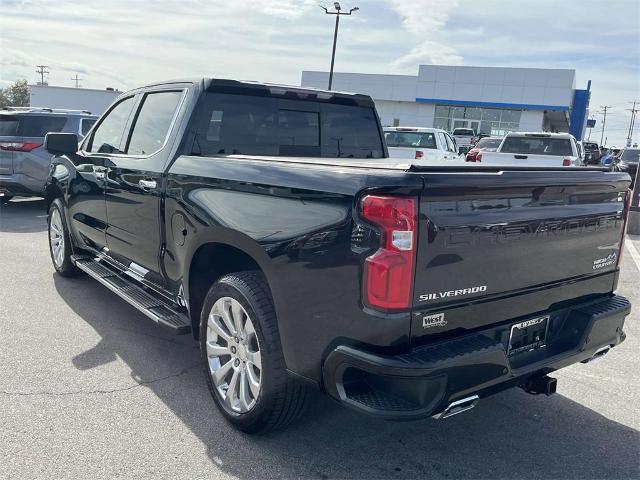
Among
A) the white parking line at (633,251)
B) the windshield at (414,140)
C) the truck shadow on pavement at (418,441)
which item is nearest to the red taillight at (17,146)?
the truck shadow on pavement at (418,441)

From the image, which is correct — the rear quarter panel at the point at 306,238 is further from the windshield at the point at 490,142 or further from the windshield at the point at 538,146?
the windshield at the point at 490,142

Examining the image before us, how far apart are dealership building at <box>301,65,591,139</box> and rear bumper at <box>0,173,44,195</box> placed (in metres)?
37.0

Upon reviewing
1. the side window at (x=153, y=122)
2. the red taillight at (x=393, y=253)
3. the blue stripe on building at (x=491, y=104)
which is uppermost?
the blue stripe on building at (x=491, y=104)

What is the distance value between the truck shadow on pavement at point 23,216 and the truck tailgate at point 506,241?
8.46 m

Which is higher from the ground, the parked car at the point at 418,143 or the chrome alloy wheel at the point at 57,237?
the parked car at the point at 418,143

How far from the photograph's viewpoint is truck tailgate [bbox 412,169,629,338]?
2475mm

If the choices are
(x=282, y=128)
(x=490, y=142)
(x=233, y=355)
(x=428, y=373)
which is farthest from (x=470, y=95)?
(x=428, y=373)

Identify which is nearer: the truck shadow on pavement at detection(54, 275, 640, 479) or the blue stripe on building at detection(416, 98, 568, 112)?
the truck shadow on pavement at detection(54, 275, 640, 479)

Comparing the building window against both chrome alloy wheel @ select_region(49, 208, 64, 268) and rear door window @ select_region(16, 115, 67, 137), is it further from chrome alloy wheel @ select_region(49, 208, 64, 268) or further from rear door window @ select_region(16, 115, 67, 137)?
chrome alloy wheel @ select_region(49, 208, 64, 268)

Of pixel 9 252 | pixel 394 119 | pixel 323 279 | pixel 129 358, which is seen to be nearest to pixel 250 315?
pixel 323 279

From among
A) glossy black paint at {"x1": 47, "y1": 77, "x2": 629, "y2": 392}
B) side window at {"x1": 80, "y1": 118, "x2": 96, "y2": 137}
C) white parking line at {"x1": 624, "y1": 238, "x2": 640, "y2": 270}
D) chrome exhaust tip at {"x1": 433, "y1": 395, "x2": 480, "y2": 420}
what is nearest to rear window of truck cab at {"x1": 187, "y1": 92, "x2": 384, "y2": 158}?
glossy black paint at {"x1": 47, "y1": 77, "x2": 629, "y2": 392}

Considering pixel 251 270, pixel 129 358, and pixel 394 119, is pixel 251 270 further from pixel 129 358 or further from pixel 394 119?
pixel 394 119

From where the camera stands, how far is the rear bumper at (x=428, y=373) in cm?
241

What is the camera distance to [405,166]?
8.45 ft
